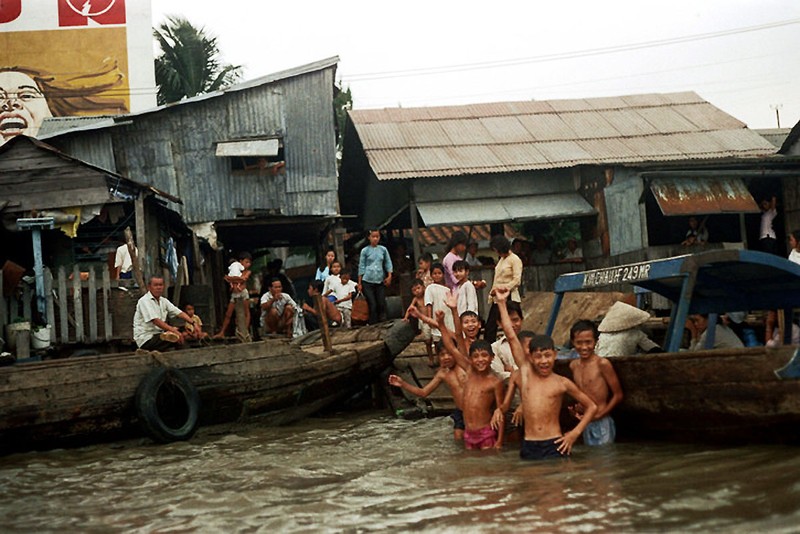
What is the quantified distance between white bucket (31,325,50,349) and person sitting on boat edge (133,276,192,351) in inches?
90.3

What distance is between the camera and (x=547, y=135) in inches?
707

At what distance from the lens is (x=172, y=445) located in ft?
28.5

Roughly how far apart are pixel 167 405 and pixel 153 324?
4.45 feet

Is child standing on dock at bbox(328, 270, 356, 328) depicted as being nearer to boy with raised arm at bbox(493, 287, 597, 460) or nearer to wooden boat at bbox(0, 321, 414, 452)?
wooden boat at bbox(0, 321, 414, 452)

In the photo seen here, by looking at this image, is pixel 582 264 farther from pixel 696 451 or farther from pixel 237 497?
pixel 237 497

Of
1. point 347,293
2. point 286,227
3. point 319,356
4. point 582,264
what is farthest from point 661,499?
point 286,227

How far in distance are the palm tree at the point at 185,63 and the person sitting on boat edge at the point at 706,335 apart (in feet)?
68.2

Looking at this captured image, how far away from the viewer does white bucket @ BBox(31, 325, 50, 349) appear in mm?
11797

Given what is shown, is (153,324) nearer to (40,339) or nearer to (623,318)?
(40,339)

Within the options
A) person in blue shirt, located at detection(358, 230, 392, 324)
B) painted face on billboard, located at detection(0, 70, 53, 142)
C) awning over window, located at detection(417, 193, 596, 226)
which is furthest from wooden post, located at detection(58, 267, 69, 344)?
painted face on billboard, located at detection(0, 70, 53, 142)

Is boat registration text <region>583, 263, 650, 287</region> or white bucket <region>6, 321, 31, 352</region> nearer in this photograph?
boat registration text <region>583, 263, 650, 287</region>

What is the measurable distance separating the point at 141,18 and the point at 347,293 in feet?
54.2

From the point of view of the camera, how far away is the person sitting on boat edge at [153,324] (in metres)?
10.1

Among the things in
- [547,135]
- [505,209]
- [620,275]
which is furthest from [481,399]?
[547,135]
